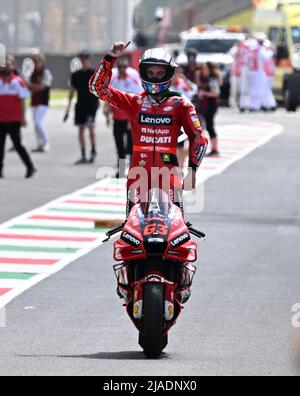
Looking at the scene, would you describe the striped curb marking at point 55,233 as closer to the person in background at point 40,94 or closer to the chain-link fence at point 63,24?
the person in background at point 40,94

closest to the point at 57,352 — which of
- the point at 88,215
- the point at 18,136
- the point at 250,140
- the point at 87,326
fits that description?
the point at 87,326

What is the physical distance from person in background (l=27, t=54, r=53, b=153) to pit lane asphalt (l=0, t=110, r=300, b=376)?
20.6ft

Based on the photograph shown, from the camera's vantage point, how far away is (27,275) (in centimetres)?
1410

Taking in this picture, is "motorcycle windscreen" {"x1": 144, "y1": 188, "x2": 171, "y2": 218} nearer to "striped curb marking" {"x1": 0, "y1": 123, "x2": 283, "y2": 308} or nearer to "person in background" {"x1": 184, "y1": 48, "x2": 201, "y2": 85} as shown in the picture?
"striped curb marking" {"x1": 0, "y1": 123, "x2": 283, "y2": 308}

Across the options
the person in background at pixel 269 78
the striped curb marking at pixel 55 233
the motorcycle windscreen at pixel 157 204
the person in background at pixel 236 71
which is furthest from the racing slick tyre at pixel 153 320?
the person in background at pixel 236 71

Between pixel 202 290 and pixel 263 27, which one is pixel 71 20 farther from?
pixel 202 290

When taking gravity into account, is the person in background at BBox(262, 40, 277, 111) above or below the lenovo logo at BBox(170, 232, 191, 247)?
below

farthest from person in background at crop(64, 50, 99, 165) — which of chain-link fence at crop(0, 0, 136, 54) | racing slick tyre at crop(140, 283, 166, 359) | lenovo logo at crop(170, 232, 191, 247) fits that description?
chain-link fence at crop(0, 0, 136, 54)

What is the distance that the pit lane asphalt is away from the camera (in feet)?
31.4

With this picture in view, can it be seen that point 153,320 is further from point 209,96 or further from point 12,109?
point 209,96

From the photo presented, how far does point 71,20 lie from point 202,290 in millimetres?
34389

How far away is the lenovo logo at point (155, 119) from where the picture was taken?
420 inches

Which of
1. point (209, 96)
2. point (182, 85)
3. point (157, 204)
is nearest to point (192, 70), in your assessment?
point (209, 96)
